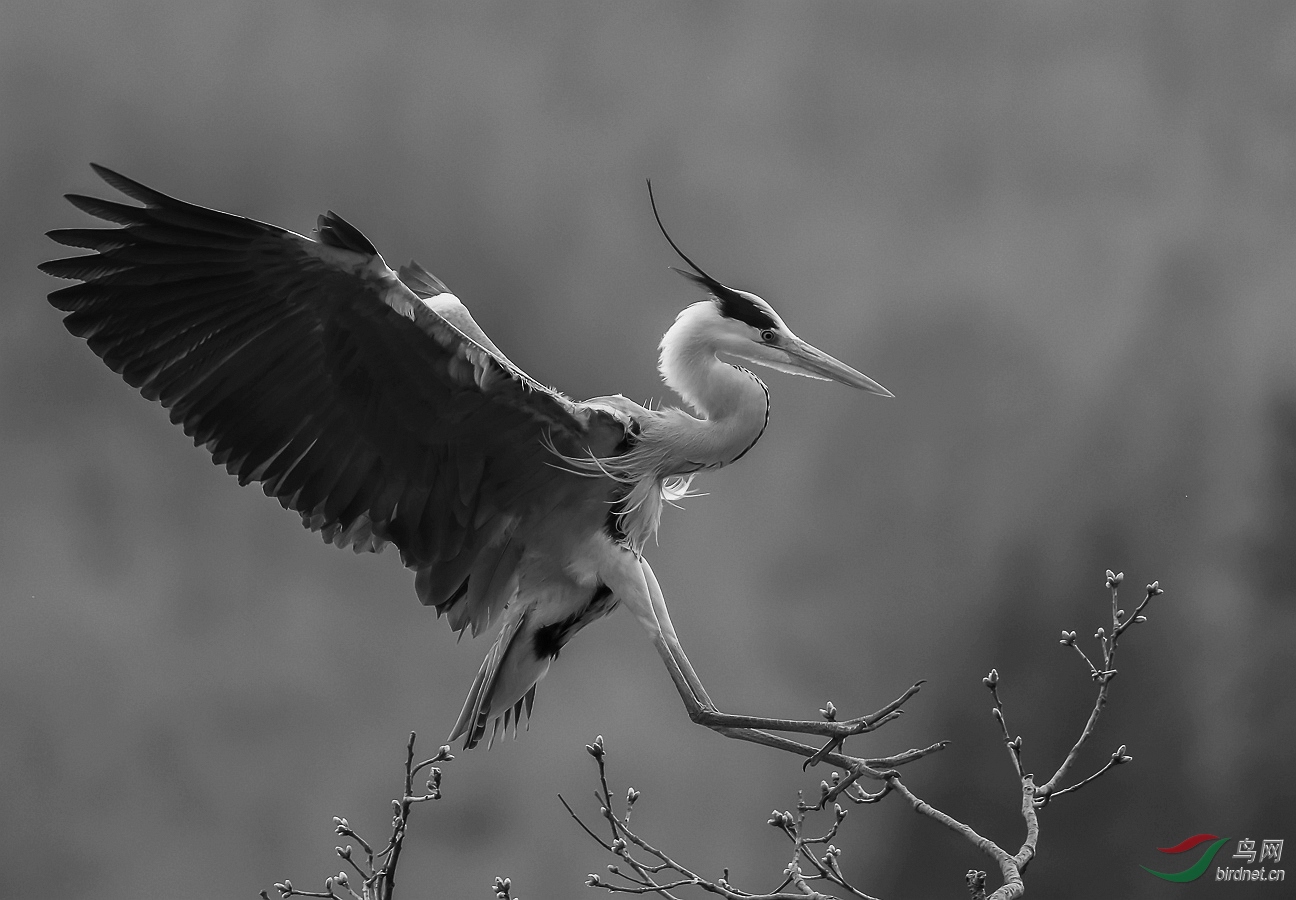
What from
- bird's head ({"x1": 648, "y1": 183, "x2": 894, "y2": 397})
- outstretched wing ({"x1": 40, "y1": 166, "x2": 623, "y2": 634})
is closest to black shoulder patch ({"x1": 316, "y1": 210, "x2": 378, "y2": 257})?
outstretched wing ({"x1": 40, "y1": 166, "x2": 623, "y2": 634})

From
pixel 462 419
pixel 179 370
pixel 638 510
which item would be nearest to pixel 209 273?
pixel 179 370

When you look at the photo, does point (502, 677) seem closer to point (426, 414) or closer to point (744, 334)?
point (426, 414)

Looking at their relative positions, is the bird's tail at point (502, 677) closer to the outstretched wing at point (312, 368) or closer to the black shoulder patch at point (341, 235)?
the outstretched wing at point (312, 368)

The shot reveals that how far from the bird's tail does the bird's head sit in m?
1.06

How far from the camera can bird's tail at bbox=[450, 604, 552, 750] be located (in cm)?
391

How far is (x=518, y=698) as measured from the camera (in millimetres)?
3986

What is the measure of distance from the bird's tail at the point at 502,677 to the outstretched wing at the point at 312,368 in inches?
17.1

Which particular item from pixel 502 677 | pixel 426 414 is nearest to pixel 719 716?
pixel 502 677

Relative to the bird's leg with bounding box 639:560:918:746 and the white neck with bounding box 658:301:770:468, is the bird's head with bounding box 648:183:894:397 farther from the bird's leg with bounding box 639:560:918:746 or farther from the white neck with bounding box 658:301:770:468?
the bird's leg with bounding box 639:560:918:746

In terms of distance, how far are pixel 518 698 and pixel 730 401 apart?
121cm

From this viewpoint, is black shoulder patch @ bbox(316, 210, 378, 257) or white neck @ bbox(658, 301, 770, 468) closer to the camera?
black shoulder patch @ bbox(316, 210, 378, 257)

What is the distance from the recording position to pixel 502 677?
3.94 meters

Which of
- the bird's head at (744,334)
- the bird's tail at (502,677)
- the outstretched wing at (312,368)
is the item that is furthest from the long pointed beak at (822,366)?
the bird's tail at (502,677)

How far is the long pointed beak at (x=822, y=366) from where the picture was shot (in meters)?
4.02
